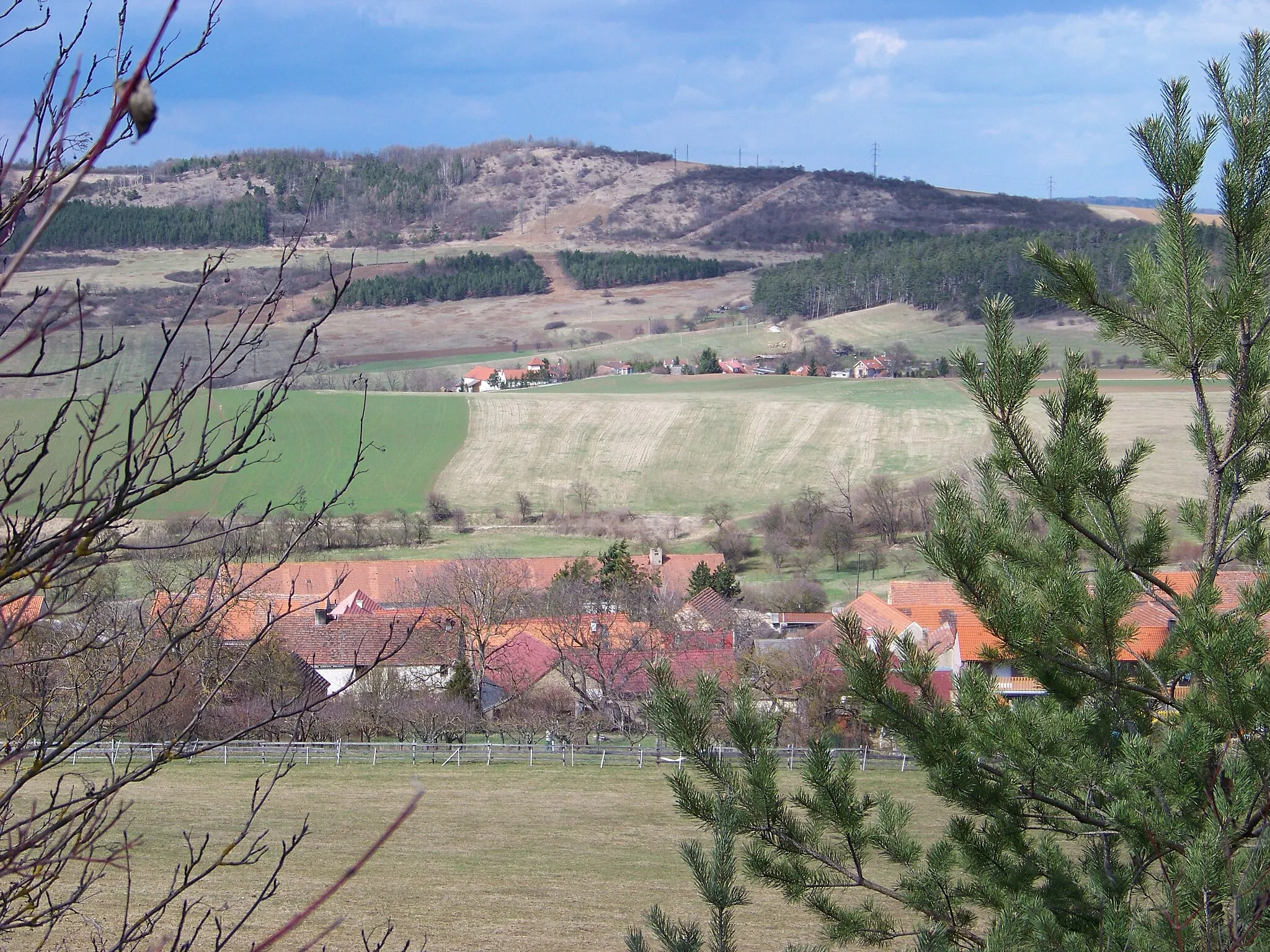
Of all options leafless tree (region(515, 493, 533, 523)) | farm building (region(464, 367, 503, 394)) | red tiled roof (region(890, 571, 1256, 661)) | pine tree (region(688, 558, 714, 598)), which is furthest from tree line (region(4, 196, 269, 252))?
red tiled roof (region(890, 571, 1256, 661))

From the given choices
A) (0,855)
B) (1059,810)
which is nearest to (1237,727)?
(1059,810)

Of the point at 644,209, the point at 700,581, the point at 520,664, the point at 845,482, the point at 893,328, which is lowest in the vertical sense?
the point at 520,664

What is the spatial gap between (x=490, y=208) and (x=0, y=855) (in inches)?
7861

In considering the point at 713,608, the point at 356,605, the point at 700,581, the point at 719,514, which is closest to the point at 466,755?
the point at 713,608

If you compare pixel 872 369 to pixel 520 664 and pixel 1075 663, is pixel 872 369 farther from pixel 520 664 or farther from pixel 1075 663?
pixel 1075 663

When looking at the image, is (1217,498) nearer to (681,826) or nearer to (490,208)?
(681,826)

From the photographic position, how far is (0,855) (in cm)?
227

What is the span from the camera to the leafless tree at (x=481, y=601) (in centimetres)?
3127

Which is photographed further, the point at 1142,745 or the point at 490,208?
the point at 490,208

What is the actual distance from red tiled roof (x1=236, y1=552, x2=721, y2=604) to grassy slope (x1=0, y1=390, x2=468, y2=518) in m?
4.14

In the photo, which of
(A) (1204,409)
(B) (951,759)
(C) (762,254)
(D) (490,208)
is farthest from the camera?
(D) (490,208)

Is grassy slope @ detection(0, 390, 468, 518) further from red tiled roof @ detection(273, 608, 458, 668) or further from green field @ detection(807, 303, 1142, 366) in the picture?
green field @ detection(807, 303, 1142, 366)

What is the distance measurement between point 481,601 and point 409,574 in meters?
9.74

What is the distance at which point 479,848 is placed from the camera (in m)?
20.3
